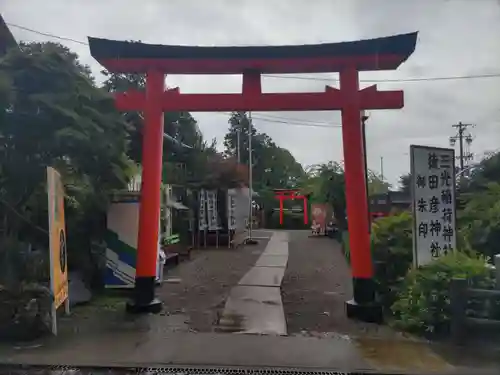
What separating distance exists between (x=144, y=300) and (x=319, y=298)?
137 inches

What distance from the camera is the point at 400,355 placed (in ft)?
20.5

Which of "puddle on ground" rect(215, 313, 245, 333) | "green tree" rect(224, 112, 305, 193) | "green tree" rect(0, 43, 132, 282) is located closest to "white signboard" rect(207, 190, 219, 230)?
"green tree" rect(0, 43, 132, 282)

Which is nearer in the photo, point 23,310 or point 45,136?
point 23,310

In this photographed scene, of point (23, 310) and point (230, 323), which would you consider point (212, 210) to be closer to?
point (230, 323)

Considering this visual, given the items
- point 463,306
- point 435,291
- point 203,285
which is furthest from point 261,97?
point 203,285

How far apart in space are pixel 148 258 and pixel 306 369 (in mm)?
3865

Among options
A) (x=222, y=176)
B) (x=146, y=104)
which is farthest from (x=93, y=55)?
(x=222, y=176)

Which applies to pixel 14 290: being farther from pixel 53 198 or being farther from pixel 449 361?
pixel 449 361

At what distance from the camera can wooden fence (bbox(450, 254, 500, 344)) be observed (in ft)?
21.9

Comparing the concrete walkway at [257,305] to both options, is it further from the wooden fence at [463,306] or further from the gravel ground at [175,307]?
the wooden fence at [463,306]

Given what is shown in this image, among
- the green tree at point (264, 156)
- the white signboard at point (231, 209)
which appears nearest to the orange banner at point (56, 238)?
the white signboard at point (231, 209)

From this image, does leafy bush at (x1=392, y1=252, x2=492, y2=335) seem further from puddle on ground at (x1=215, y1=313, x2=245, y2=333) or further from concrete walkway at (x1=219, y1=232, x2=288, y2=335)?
puddle on ground at (x1=215, y1=313, x2=245, y2=333)

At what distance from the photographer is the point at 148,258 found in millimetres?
8656

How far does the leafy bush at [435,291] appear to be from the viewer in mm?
7121
